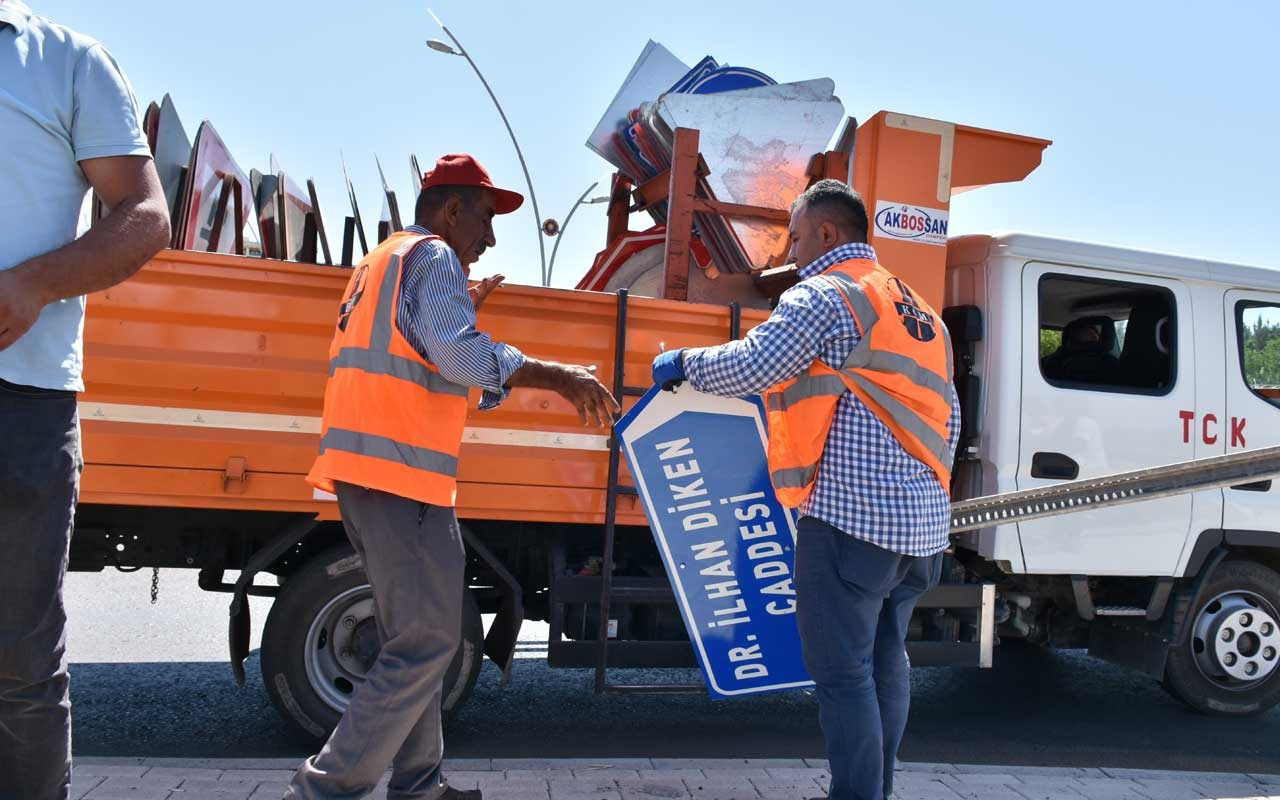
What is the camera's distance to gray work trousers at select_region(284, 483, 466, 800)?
2693 mm

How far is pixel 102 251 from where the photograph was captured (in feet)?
6.52

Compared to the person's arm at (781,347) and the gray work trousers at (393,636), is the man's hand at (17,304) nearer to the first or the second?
the gray work trousers at (393,636)

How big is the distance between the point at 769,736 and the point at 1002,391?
1.96 metres

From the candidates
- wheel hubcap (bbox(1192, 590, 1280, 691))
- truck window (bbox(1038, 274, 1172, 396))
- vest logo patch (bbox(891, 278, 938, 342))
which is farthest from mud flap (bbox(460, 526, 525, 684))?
wheel hubcap (bbox(1192, 590, 1280, 691))

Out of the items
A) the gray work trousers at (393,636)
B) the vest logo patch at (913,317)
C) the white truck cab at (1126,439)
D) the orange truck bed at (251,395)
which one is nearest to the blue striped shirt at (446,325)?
the gray work trousers at (393,636)

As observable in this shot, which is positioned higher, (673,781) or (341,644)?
(341,644)

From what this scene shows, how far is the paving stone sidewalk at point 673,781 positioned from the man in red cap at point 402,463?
89 centimetres

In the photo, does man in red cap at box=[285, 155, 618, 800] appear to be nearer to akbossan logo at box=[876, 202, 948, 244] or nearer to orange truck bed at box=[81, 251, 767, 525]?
orange truck bed at box=[81, 251, 767, 525]

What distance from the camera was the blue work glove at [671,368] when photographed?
124 inches

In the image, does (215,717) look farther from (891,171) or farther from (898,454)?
(891,171)

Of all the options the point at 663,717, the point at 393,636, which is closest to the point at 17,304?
the point at 393,636

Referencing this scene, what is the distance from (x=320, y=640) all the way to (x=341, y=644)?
8 cm

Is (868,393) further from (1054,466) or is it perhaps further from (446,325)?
(1054,466)

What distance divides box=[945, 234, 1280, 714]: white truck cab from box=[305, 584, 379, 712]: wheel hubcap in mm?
2771
